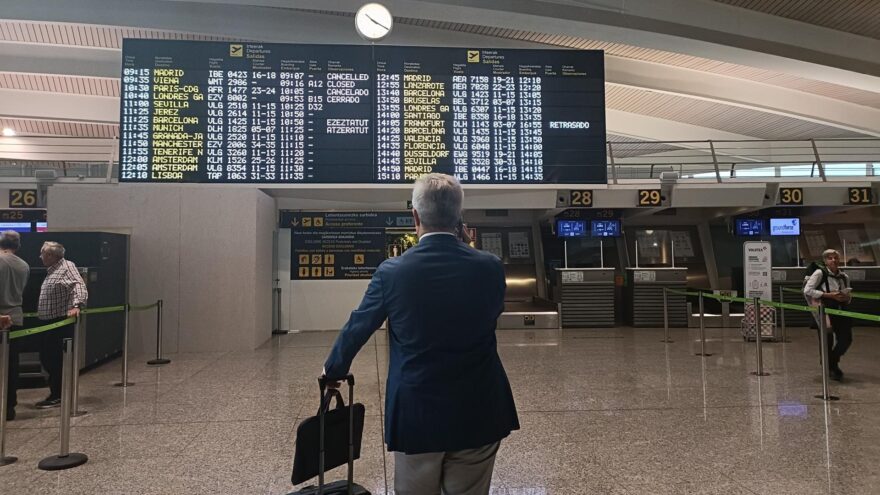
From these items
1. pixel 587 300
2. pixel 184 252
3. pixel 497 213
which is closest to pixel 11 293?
pixel 184 252

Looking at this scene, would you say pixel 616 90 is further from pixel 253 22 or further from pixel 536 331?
pixel 253 22

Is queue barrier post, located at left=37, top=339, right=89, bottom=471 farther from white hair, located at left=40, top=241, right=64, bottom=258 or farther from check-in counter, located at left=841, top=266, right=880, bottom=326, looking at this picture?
check-in counter, located at left=841, top=266, right=880, bottom=326

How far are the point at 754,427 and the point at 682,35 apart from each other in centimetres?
710

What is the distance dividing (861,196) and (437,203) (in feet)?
38.2

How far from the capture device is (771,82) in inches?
533

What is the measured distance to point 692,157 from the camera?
19750 mm

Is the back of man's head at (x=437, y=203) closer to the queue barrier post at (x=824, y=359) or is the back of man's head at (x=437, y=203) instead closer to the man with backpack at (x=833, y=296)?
the queue barrier post at (x=824, y=359)

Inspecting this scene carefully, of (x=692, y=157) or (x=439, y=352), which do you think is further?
(x=692, y=157)

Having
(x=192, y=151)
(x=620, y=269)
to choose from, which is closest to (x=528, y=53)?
(x=192, y=151)

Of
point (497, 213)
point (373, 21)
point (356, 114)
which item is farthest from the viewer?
point (497, 213)

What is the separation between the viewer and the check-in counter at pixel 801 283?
11.3 meters

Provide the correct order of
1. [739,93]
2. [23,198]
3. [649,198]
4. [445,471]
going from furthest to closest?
[739,93] < [649,198] < [23,198] < [445,471]

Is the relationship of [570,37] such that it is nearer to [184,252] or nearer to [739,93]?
[739,93]

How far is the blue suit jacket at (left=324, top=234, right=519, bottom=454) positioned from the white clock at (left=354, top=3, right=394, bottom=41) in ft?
21.0
